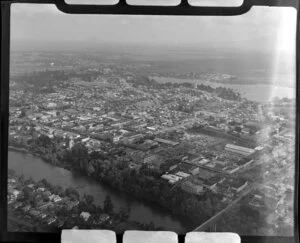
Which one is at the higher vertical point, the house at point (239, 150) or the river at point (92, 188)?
the house at point (239, 150)

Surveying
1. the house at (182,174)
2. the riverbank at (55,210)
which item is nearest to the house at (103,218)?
the riverbank at (55,210)

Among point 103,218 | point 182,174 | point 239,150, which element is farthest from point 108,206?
point 239,150

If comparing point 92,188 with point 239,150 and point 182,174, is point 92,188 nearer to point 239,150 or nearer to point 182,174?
point 182,174

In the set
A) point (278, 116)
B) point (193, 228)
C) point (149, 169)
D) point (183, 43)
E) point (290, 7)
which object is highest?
point (290, 7)

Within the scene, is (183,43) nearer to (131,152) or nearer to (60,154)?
Result: (131,152)

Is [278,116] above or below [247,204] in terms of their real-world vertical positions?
above

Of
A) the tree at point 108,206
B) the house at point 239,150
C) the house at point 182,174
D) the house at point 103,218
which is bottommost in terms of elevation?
the house at point 103,218

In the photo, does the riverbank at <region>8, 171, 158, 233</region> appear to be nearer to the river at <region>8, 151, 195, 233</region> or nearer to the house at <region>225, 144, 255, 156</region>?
the river at <region>8, 151, 195, 233</region>

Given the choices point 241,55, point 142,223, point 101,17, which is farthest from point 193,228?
point 101,17

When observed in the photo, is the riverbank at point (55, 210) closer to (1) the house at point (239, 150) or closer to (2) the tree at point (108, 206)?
(2) the tree at point (108, 206)
